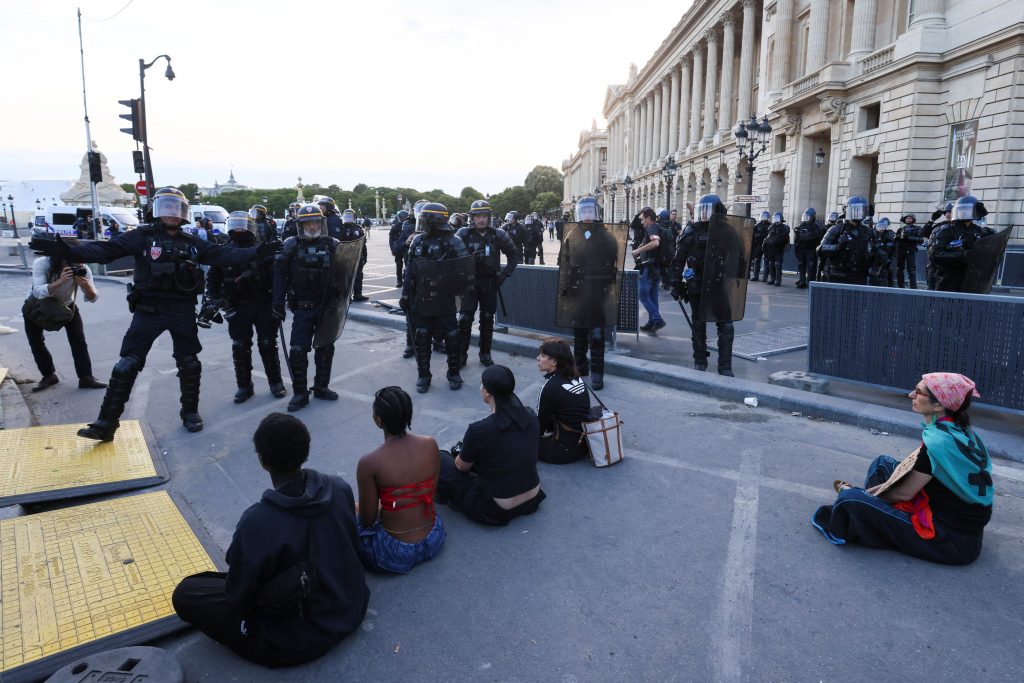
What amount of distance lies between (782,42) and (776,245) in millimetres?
22236

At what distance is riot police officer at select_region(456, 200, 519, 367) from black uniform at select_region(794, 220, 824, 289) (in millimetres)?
10515

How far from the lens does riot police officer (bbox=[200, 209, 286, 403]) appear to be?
6.12m

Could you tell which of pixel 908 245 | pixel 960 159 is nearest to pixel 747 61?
pixel 960 159

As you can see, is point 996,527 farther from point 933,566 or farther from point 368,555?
point 368,555

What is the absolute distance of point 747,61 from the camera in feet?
138

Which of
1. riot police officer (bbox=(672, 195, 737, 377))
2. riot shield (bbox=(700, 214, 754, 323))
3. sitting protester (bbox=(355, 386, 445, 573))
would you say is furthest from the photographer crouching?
riot shield (bbox=(700, 214, 754, 323))

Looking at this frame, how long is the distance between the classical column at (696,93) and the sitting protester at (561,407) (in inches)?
2092

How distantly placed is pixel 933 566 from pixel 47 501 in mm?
5150

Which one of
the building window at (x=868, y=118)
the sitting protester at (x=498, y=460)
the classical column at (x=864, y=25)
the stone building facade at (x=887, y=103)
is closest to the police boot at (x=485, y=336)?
the sitting protester at (x=498, y=460)

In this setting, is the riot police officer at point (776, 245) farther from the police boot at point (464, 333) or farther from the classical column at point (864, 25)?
the classical column at point (864, 25)

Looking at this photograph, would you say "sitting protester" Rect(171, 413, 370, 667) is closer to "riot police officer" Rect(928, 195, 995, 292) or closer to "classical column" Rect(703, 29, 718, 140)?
"riot police officer" Rect(928, 195, 995, 292)

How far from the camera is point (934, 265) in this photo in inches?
313

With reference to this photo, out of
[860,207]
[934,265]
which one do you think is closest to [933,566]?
[934,265]

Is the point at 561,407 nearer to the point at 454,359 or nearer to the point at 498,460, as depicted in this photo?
the point at 498,460
